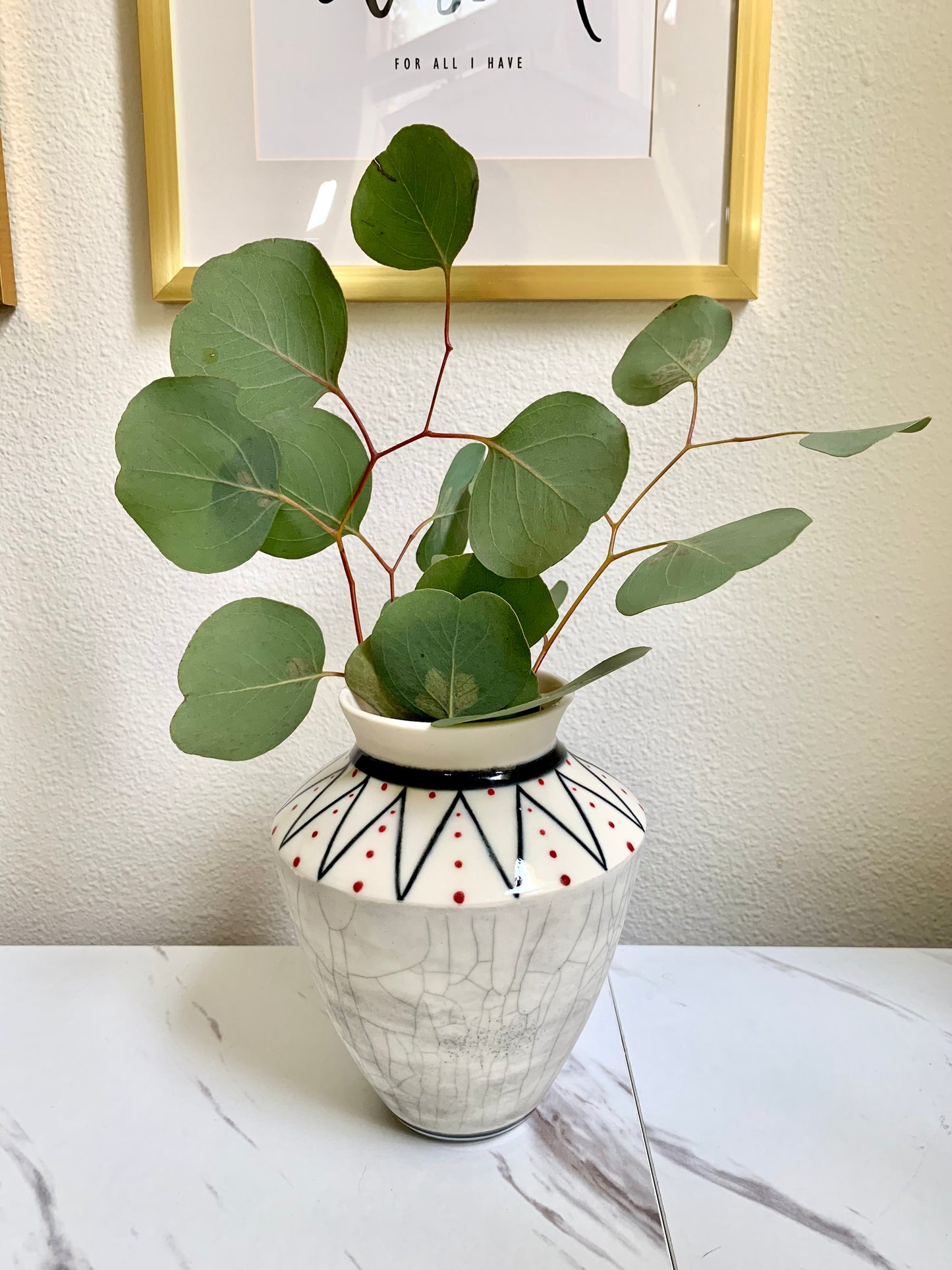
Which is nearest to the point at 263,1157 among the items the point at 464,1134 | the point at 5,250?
the point at 464,1134

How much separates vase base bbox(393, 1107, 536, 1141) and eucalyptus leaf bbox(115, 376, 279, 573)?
1.15ft

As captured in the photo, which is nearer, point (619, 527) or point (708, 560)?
point (708, 560)

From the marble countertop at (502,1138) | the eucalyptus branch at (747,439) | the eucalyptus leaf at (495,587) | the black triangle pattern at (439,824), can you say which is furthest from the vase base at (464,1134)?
the eucalyptus branch at (747,439)

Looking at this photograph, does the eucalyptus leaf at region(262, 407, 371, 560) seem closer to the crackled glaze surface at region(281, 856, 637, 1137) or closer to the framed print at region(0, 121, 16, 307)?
the crackled glaze surface at region(281, 856, 637, 1137)

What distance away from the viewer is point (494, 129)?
0.59 meters

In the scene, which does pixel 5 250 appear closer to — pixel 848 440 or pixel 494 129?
pixel 494 129

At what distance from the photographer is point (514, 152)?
0.60m

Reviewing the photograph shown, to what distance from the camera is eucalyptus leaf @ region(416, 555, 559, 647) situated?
433 mm

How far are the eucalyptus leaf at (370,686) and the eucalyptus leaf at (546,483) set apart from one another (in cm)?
9

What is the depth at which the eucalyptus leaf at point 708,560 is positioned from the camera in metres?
0.37

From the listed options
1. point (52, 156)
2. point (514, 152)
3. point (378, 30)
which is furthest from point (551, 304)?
point (52, 156)

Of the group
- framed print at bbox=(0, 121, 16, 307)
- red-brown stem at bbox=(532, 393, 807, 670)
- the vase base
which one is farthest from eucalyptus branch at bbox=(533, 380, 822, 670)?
framed print at bbox=(0, 121, 16, 307)

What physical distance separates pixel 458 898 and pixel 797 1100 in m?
0.30

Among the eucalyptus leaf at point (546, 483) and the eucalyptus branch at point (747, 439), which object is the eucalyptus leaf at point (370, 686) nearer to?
the eucalyptus leaf at point (546, 483)
